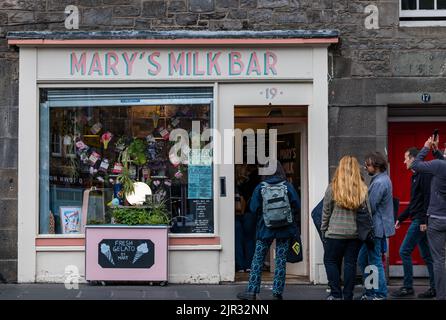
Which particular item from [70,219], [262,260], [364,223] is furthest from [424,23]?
[70,219]

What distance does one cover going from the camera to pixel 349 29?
471 inches

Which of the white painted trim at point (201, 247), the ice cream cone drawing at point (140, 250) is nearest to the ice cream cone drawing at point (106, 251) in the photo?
the ice cream cone drawing at point (140, 250)

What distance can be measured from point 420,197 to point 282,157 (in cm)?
267

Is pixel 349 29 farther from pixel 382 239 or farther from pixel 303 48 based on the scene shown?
pixel 382 239

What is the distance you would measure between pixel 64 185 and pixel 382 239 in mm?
4566

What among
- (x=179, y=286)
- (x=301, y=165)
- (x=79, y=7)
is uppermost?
(x=79, y=7)

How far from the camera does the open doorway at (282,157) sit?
12453 millimetres

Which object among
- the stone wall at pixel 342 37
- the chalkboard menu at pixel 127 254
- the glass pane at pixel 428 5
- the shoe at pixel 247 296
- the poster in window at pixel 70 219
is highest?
the glass pane at pixel 428 5

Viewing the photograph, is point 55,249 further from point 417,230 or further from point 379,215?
point 417,230

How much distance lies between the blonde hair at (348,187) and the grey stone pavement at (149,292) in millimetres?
1717

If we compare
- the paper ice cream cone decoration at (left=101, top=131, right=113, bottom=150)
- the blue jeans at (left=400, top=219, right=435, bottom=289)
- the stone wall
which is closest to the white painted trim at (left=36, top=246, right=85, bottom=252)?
the paper ice cream cone decoration at (left=101, top=131, right=113, bottom=150)

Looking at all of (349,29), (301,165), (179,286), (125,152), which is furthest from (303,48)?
(179,286)

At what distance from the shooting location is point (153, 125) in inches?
479

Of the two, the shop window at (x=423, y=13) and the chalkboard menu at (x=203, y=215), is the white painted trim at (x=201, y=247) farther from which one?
the shop window at (x=423, y=13)
